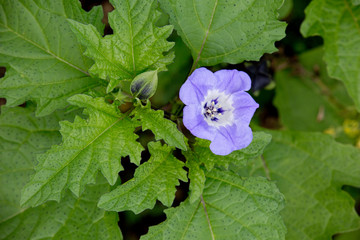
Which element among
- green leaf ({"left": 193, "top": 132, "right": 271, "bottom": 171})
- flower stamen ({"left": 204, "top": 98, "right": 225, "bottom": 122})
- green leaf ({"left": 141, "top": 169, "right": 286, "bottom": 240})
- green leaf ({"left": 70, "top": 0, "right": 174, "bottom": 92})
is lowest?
green leaf ({"left": 141, "top": 169, "right": 286, "bottom": 240})

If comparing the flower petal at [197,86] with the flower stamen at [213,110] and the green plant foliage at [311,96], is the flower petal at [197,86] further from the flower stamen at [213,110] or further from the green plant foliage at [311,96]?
the green plant foliage at [311,96]

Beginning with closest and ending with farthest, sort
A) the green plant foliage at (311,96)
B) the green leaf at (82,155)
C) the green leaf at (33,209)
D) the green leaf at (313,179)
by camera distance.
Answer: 1. the green leaf at (82,155)
2. the green leaf at (33,209)
3. the green leaf at (313,179)
4. the green plant foliage at (311,96)

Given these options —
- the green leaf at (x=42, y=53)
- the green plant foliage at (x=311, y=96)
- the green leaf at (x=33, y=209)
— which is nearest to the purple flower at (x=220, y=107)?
the green leaf at (x=42, y=53)

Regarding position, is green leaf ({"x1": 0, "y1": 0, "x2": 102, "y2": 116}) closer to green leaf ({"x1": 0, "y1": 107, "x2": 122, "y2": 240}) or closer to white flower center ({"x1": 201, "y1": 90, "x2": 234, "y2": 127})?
green leaf ({"x1": 0, "y1": 107, "x2": 122, "y2": 240})

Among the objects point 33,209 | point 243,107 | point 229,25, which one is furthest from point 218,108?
point 33,209

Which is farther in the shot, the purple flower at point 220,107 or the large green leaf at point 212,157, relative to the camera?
the large green leaf at point 212,157

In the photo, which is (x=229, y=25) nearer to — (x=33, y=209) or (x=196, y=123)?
(x=196, y=123)

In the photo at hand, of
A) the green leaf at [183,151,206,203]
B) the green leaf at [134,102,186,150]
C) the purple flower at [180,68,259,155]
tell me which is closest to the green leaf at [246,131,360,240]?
the green leaf at [183,151,206,203]
